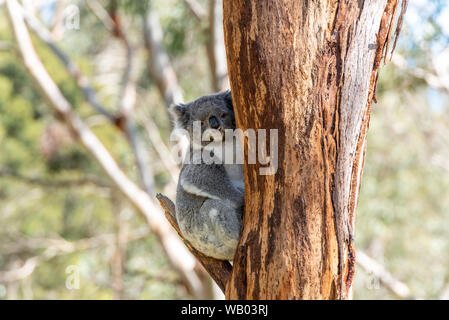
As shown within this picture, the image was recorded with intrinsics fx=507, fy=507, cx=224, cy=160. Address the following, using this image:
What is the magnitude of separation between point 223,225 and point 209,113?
0.63m

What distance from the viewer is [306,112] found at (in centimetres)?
186

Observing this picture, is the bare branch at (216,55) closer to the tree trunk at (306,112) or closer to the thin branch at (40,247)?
the thin branch at (40,247)

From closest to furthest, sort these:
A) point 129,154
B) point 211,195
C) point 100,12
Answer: point 211,195, point 100,12, point 129,154

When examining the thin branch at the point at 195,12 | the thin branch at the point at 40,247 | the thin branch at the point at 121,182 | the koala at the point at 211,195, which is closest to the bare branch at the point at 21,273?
the thin branch at the point at 40,247

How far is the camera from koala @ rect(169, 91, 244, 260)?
2309 millimetres

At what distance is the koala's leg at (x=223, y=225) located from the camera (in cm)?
227

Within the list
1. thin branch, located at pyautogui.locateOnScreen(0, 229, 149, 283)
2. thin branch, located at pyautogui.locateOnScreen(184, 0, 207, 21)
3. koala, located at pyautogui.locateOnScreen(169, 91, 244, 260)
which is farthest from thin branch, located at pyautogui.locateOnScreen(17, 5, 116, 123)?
koala, located at pyautogui.locateOnScreen(169, 91, 244, 260)

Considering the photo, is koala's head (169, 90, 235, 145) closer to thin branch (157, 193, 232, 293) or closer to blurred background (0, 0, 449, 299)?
thin branch (157, 193, 232, 293)

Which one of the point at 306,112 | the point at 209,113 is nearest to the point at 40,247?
the point at 209,113

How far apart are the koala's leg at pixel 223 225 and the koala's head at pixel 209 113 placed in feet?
1.40

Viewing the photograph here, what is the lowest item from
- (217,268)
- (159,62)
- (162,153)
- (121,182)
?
(217,268)

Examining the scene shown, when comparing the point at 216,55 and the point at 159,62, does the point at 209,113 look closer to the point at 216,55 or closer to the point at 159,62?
the point at 216,55

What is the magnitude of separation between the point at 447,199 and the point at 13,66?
11.2 meters
